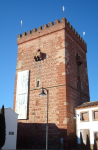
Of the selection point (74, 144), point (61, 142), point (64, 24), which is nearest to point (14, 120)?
point (61, 142)

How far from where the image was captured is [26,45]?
24656 millimetres

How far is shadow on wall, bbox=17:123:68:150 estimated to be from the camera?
18234mm

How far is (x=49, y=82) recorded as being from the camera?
20672 mm

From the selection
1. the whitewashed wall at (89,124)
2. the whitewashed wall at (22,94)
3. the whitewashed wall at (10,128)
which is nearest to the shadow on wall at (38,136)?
the whitewashed wall at (22,94)

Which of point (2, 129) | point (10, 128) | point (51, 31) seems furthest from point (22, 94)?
point (51, 31)

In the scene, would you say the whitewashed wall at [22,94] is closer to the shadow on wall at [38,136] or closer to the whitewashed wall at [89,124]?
the shadow on wall at [38,136]

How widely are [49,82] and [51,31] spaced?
6525 millimetres

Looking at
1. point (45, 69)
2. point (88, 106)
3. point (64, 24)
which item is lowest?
point (88, 106)

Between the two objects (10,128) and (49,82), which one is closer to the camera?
(10,128)

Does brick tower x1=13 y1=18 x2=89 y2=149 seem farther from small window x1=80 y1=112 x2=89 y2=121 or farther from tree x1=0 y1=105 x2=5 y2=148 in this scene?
tree x1=0 y1=105 x2=5 y2=148

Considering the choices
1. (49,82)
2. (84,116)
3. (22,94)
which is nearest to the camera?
(84,116)

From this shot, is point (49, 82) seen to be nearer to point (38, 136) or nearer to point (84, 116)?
point (84, 116)

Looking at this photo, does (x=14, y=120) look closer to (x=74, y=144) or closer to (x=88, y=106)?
(x=74, y=144)

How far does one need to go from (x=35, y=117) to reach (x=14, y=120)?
2.58 metres
